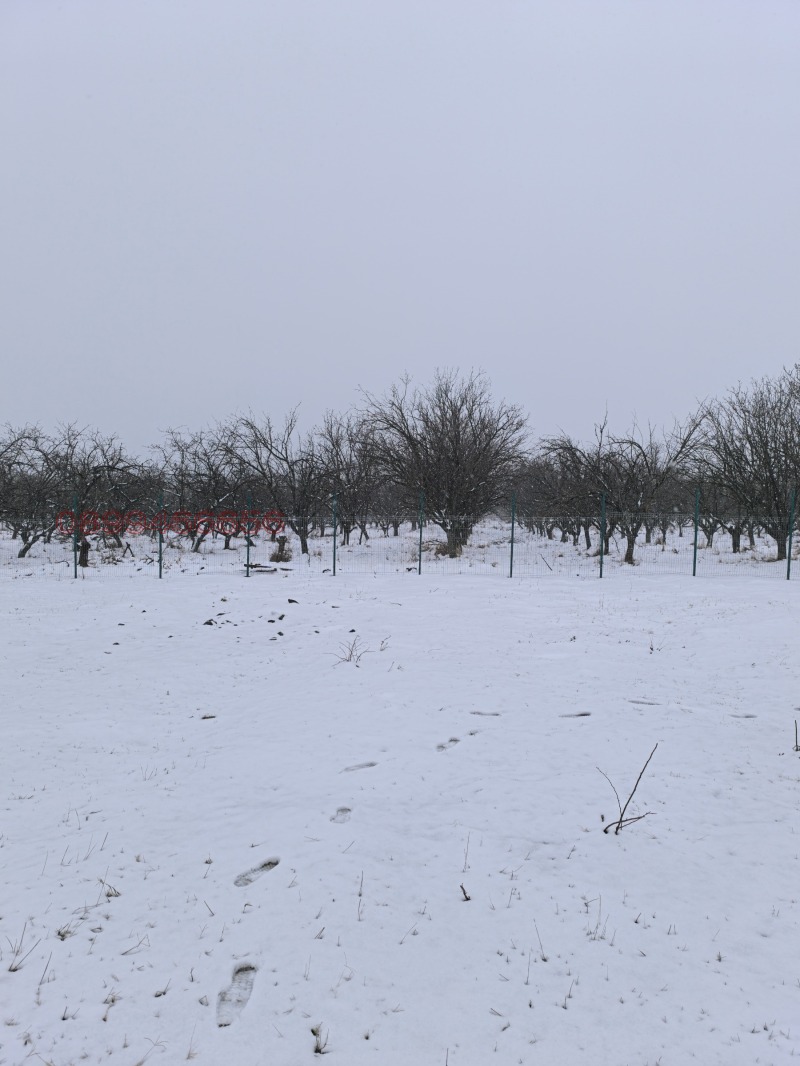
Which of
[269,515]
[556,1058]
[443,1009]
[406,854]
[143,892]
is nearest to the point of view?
[556,1058]

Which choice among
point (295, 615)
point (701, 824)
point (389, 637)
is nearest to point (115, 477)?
point (295, 615)

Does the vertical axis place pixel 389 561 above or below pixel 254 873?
above

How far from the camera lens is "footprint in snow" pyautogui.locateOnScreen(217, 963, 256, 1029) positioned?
284 centimetres

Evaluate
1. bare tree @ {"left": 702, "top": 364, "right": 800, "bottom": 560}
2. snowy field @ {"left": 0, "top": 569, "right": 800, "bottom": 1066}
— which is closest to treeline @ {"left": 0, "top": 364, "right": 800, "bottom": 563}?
bare tree @ {"left": 702, "top": 364, "right": 800, "bottom": 560}

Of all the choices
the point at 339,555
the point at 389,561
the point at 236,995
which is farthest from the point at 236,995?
the point at 339,555

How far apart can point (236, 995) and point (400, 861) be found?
1.46 metres

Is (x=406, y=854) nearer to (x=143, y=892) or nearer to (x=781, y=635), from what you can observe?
(x=143, y=892)

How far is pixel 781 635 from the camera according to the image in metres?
10.4

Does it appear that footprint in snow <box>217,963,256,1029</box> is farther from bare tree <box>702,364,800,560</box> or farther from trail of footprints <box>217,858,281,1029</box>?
bare tree <box>702,364,800,560</box>

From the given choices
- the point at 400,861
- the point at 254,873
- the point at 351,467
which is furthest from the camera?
the point at 351,467

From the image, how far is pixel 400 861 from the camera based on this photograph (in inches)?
164

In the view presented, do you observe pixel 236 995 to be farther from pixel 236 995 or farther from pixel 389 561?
pixel 389 561

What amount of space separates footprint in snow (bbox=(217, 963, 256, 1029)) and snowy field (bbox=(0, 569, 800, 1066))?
0.02 m

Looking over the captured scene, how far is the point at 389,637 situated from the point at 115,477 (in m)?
21.4
